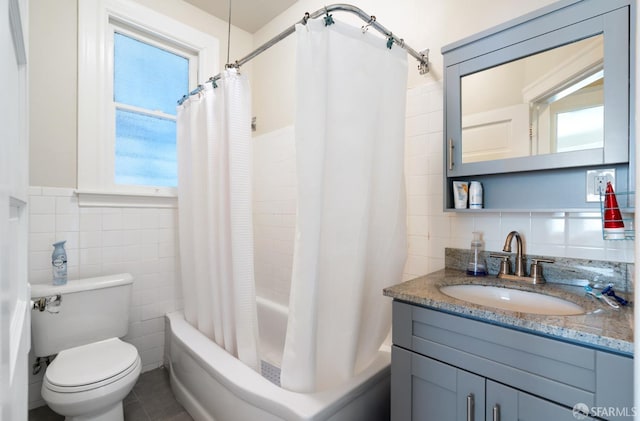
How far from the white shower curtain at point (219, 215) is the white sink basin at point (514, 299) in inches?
38.4

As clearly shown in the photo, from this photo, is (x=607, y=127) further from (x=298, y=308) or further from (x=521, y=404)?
(x=298, y=308)

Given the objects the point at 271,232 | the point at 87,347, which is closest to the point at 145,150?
the point at 271,232

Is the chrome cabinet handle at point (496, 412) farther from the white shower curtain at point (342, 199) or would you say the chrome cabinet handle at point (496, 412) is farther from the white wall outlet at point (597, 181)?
the white wall outlet at point (597, 181)

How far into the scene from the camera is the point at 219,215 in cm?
165

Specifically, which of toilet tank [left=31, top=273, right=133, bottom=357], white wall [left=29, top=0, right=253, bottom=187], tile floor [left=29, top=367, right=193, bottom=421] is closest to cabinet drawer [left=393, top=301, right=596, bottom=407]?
tile floor [left=29, top=367, right=193, bottom=421]

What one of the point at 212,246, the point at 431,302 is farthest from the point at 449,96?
the point at 212,246

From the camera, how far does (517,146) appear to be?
125cm

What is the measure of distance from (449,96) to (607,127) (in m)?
0.60

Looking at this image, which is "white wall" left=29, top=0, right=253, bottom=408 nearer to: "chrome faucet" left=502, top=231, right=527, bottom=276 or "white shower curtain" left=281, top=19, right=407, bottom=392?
"white shower curtain" left=281, top=19, right=407, bottom=392

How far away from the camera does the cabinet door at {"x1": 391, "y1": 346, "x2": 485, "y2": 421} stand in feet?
3.04

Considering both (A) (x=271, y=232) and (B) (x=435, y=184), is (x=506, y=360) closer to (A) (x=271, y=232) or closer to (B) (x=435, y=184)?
(B) (x=435, y=184)

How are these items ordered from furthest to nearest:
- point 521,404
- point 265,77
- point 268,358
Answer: point 265,77 → point 268,358 → point 521,404

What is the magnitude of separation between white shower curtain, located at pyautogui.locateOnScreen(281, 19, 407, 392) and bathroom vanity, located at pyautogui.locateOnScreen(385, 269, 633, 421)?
8.2 inches

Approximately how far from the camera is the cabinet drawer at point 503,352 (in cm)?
77
